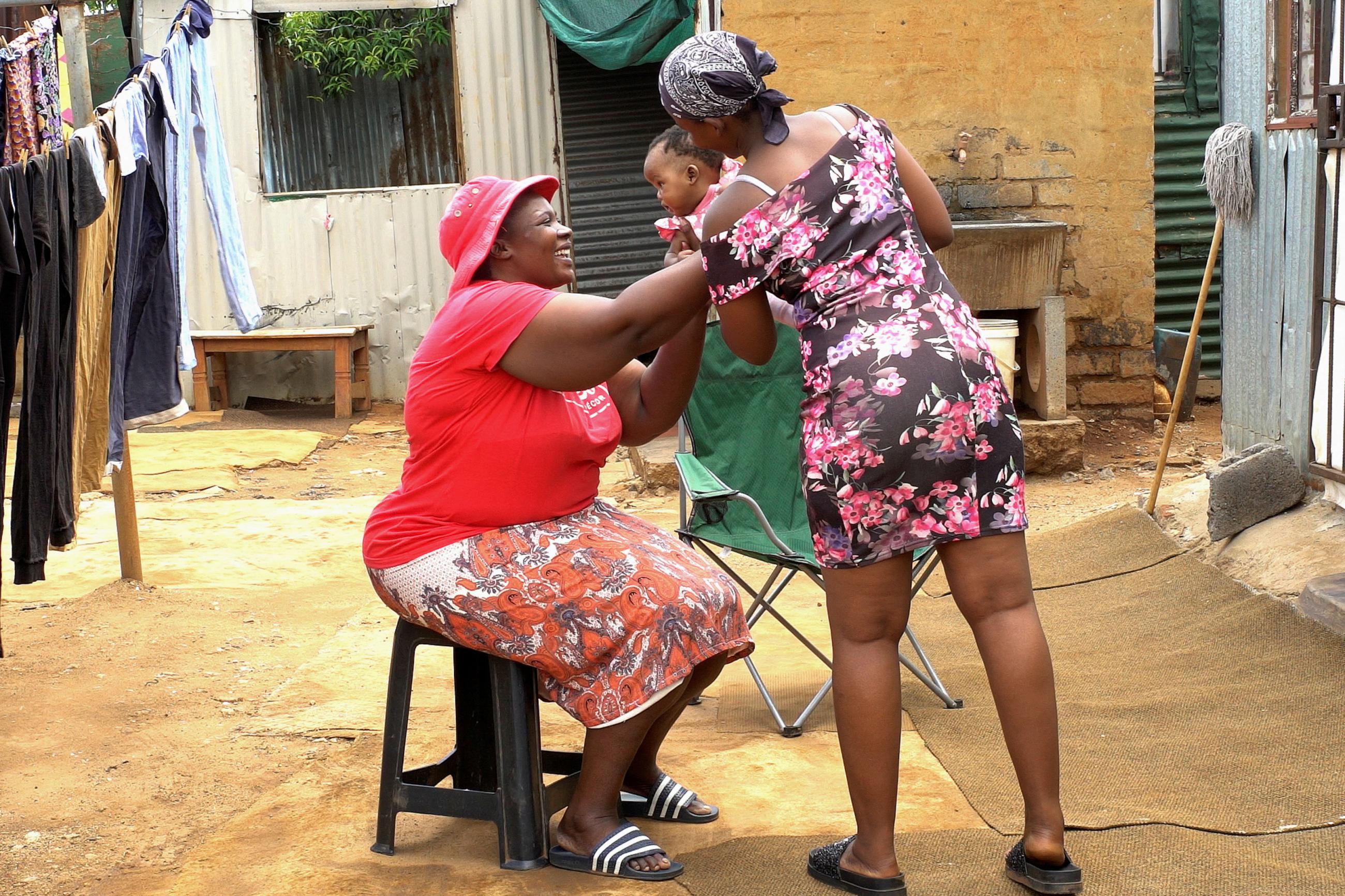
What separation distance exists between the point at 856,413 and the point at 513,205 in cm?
99

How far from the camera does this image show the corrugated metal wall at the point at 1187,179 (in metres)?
10.2

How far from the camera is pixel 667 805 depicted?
3195mm

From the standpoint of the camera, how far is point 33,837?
3.29 metres

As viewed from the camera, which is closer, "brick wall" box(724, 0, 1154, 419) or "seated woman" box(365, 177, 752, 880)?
"seated woman" box(365, 177, 752, 880)

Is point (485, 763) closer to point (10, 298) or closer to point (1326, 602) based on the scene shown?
point (10, 298)

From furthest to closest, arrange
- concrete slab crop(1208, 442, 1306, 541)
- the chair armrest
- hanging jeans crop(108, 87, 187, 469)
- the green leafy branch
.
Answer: the green leafy branch, concrete slab crop(1208, 442, 1306, 541), hanging jeans crop(108, 87, 187, 469), the chair armrest

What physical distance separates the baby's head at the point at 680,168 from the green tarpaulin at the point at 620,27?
196 inches

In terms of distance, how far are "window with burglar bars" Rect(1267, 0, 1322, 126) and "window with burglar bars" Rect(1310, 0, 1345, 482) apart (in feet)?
0.63

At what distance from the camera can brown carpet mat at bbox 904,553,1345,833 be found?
315 centimetres

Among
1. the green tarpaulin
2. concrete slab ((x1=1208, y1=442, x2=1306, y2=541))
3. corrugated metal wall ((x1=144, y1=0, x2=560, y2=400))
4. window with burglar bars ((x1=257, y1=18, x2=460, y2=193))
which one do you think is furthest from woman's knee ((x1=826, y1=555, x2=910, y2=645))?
window with burglar bars ((x1=257, y1=18, x2=460, y2=193))

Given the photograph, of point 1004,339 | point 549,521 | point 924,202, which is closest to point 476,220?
point 549,521

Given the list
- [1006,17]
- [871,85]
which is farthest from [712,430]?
[1006,17]

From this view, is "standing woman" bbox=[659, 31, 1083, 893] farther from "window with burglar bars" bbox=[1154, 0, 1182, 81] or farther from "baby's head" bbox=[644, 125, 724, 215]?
"window with burglar bars" bbox=[1154, 0, 1182, 81]

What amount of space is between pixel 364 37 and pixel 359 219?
4.79 ft
